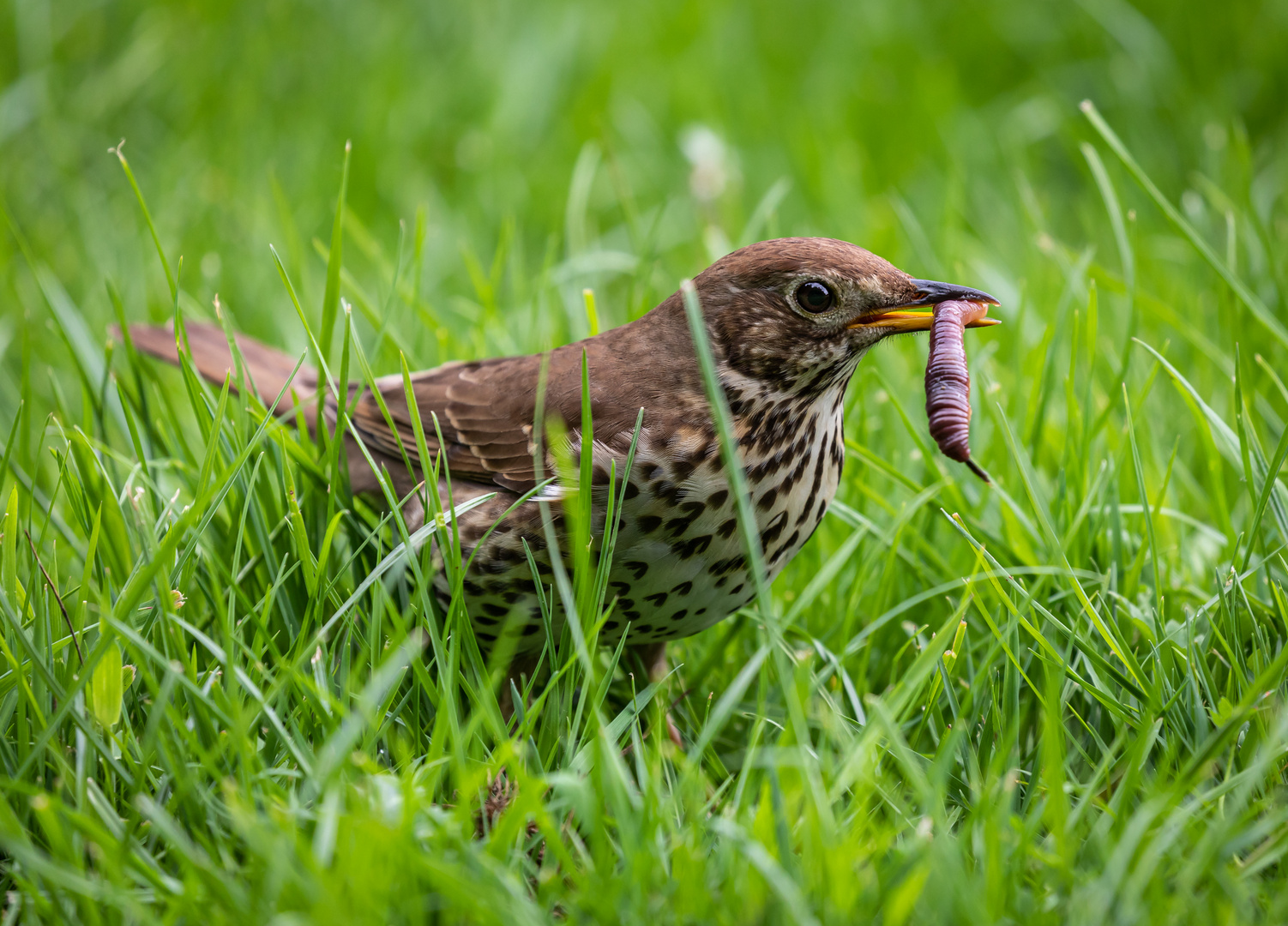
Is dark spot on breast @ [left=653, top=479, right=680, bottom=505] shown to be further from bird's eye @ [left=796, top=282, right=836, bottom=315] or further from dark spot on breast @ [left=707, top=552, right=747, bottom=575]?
bird's eye @ [left=796, top=282, right=836, bottom=315]

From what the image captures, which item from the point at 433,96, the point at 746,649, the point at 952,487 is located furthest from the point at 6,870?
the point at 433,96

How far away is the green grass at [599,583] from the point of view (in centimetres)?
195

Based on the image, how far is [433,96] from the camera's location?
6234 millimetres

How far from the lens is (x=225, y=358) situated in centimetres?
351

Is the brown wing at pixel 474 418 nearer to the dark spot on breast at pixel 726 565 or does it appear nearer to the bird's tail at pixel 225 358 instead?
Answer: the bird's tail at pixel 225 358

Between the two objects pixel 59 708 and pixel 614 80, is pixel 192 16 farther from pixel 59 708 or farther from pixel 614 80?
pixel 59 708

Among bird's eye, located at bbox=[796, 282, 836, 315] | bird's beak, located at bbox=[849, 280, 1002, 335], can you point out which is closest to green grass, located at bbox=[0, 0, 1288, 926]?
bird's beak, located at bbox=[849, 280, 1002, 335]

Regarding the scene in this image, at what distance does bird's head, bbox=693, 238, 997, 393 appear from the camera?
2.53 m

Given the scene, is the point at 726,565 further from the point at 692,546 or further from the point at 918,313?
the point at 918,313

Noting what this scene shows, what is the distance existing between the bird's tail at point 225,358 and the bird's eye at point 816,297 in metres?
1.61

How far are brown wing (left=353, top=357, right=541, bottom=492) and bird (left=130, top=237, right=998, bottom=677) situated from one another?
19mm

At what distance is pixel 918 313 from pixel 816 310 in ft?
0.76

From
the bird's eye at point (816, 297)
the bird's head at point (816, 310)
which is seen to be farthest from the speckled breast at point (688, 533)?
Answer: the bird's eye at point (816, 297)

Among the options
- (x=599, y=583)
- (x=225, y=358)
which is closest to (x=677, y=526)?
(x=599, y=583)
